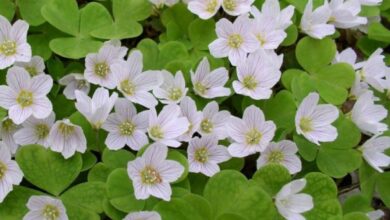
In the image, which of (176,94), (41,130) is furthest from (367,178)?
(41,130)

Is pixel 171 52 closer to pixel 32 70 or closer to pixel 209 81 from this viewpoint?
pixel 209 81

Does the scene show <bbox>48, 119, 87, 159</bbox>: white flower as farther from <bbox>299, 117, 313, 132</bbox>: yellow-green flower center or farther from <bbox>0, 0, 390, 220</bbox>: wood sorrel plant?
<bbox>299, 117, 313, 132</bbox>: yellow-green flower center

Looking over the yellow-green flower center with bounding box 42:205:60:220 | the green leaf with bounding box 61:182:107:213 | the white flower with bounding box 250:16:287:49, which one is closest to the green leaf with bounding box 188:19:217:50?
the white flower with bounding box 250:16:287:49

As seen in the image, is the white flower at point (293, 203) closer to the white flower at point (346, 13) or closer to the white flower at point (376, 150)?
the white flower at point (376, 150)

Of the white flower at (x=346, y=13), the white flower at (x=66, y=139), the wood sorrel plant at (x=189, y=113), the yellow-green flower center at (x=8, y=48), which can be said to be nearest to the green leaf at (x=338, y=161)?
the wood sorrel plant at (x=189, y=113)

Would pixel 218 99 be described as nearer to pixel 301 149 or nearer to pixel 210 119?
pixel 210 119

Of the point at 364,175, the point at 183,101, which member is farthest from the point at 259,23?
the point at 364,175

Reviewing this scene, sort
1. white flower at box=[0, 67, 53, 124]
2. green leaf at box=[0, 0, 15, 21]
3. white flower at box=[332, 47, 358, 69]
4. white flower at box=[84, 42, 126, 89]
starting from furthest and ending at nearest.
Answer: white flower at box=[332, 47, 358, 69] < green leaf at box=[0, 0, 15, 21] < white flower at box=[84, 42, 126, 89] < white flower at box=[0, 67, 53, 124]
